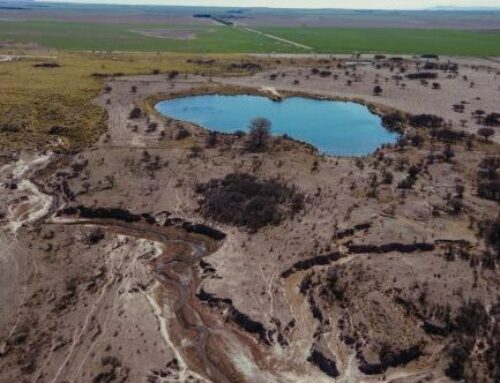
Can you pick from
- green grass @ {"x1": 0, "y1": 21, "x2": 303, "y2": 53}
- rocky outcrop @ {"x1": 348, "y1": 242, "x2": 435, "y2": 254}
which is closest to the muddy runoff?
rocky outcrop @ {"x1": 348, "y1": 242, "x2": 435, "y2": 254}

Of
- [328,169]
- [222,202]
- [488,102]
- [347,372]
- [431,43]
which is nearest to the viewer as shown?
[347,372]

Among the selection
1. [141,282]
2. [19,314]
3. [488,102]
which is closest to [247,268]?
[141,282]

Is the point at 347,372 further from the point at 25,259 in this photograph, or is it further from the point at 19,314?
the point at 25,259

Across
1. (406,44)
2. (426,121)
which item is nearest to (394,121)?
(426,121)

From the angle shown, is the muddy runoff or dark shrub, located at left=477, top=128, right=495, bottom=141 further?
dark shrub, located at left=477, top=128, right=495, bottom=141

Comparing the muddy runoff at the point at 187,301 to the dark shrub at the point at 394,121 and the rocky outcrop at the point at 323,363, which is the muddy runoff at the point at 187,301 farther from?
the dark shrub at the point at 394,121

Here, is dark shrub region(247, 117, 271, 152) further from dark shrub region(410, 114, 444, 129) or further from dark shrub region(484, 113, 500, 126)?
dark shrub region(484, 113, 500, 126)

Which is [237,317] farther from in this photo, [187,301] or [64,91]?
[64,91]
